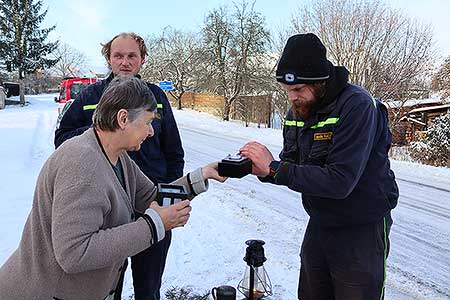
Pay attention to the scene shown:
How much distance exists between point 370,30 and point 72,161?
18.4 meters

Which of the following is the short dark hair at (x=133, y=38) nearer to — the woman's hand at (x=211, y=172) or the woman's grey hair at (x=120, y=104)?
the woman's hand at (x=211, y=172)

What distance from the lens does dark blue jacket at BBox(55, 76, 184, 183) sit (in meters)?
2.67

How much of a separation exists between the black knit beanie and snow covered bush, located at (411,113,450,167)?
12353 mm

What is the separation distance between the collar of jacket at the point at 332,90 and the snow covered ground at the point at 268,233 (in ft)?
6.73

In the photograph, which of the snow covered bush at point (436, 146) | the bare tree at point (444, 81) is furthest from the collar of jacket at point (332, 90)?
the bare tree at point (444, 81)

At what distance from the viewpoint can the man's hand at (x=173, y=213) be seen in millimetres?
1692

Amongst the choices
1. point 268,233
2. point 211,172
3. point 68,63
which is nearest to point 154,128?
point 211,172

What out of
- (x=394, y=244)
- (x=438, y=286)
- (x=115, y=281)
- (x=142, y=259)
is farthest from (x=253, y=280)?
(x=394, y=244)

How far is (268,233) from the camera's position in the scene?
520 cm

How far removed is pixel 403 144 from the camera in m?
18.2

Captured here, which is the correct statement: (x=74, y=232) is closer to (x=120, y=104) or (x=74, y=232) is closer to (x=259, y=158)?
(x=120, y=104)

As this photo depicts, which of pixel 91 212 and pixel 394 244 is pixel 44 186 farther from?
pixel 394 244

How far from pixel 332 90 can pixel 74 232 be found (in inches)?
52.5

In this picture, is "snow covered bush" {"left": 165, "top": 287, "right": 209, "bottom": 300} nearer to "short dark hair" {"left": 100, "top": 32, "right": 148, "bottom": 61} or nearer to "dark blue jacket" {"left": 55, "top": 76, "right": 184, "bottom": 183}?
"dark blue jacket" {"left": 55, "top": 76, "right": 184, "bottom": 183}
